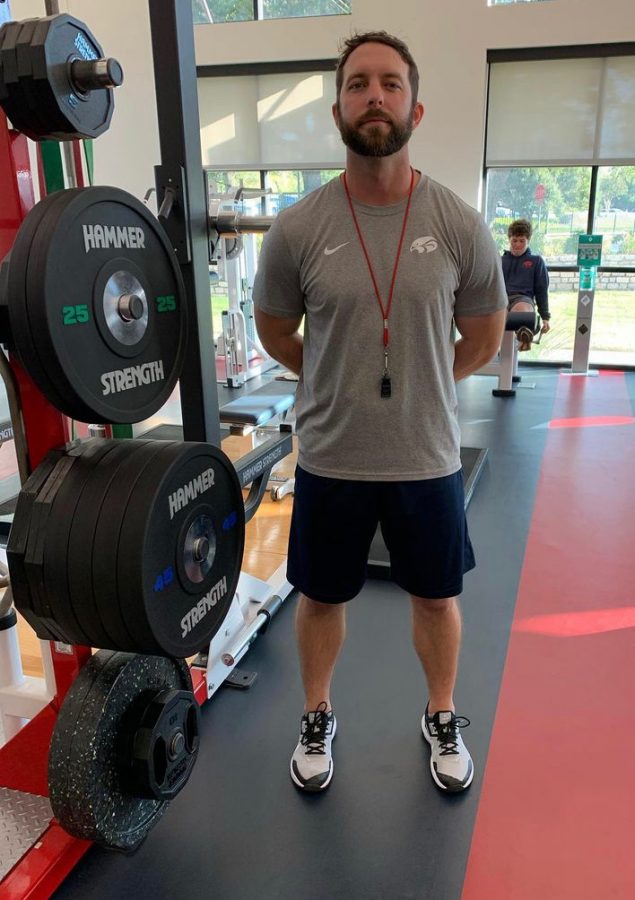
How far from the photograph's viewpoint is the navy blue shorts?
1.59 meters

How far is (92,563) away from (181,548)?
0.17m

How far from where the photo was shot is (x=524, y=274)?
18.5 feet

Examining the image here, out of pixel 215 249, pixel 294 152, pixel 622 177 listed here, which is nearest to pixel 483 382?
pixel 622 177

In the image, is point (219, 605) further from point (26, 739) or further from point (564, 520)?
point (564, 520)

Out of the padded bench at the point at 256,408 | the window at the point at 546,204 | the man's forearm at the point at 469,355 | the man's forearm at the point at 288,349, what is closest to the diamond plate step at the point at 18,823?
the man's forearm at the point at 288,349

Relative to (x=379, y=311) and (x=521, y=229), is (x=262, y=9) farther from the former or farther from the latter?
(x=379, y=311)

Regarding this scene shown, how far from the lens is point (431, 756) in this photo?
71.4 inches

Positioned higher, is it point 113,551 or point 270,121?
point 270,121

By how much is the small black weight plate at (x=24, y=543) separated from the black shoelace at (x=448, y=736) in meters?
1.01

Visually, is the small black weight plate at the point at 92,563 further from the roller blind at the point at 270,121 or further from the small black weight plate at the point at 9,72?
the roller blind at the point at 270,121

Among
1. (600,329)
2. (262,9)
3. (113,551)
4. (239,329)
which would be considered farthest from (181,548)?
(262,9)

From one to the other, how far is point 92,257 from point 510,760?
5.07 ft

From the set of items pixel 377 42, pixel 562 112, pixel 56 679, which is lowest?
pixel 56 679

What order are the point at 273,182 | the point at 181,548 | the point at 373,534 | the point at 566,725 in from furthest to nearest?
the point at 273,182 < the point at 566,725 < the point at 373,534 < the point at 181,548
